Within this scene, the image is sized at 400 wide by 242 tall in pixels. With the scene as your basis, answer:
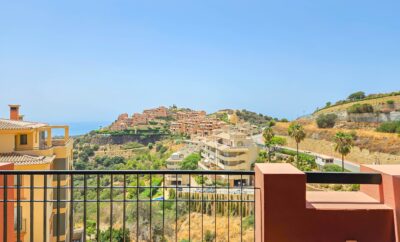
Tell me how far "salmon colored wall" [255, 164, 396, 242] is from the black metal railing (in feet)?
0.90

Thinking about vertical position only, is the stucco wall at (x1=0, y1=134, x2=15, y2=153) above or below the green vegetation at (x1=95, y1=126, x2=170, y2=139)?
above

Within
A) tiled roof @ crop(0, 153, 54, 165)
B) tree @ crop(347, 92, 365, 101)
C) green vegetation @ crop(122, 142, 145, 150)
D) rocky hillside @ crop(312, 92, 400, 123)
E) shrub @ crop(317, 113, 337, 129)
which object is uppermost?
tree @ crop(347, 92, 365, 101)

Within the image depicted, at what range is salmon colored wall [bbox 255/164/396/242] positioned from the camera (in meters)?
2.41

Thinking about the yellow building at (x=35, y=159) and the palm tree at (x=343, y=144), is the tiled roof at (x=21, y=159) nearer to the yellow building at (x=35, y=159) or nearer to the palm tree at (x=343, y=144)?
the yellow building at (x=35, y=159)

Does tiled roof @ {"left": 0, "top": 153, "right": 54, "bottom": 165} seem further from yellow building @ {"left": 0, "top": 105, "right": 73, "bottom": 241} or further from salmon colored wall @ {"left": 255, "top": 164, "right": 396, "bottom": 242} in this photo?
salmon colored wall @ {"left": 255, "top": 164, "right": 396, "bottom": 242}

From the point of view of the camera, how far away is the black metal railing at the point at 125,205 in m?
2.61

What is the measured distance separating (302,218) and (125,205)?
1.57 metres

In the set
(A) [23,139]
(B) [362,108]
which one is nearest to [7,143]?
(A) [23,139]

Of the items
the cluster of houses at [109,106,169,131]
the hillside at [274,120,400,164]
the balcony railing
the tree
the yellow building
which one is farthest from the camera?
the cluster of houses at [109,106,169,131]

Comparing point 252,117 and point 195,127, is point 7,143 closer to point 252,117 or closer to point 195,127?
point 195,127

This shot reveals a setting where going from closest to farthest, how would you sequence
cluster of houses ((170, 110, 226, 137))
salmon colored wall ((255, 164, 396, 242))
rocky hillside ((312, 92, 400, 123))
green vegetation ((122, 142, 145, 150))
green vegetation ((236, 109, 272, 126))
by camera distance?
salmon colored wall ((255, 164, 396, 242))
rocky hillside ((312, 92, 400, 123))
green vegetation ((122, 142, 145, 150))
cluster of houses ((170, 110, 226, 137))
green vegetation ((236, 109, 272, 126))

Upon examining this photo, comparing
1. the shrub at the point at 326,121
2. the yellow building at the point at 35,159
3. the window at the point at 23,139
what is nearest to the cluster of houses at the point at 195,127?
the shrub at the point at 326,121

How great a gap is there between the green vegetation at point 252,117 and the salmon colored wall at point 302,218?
8578cm

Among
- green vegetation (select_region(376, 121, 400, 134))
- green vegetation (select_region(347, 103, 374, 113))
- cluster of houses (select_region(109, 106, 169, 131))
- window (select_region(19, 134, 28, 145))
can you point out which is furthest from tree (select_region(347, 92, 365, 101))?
window (select_region(19, 134, 28, 145))
